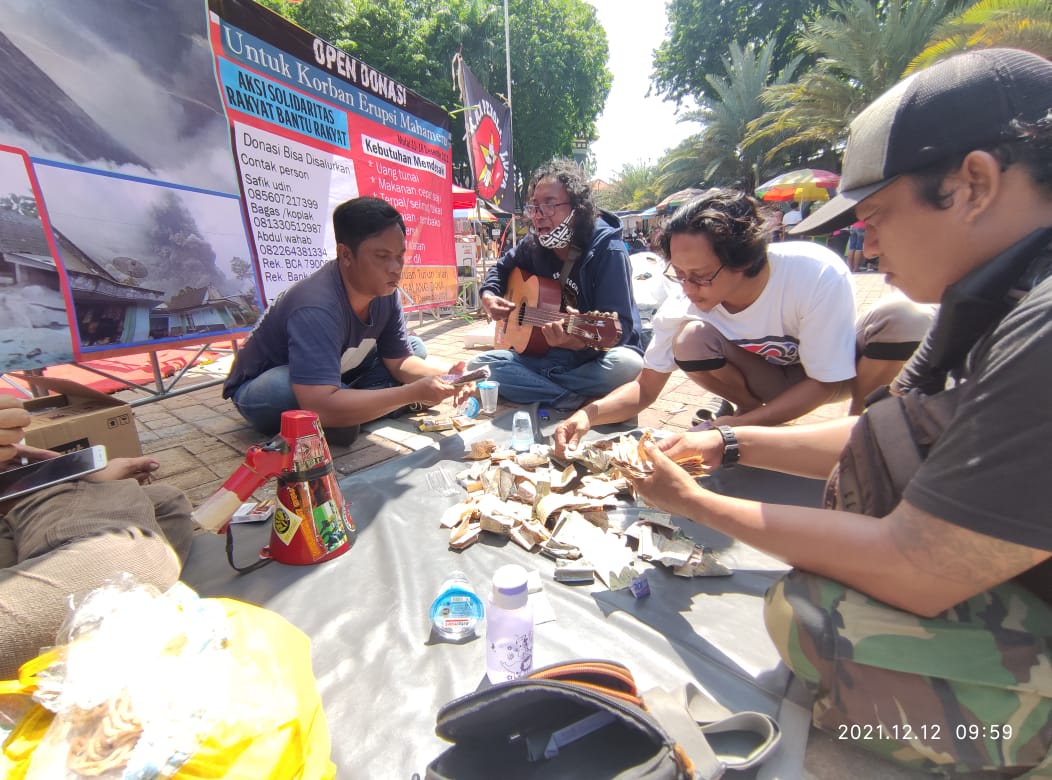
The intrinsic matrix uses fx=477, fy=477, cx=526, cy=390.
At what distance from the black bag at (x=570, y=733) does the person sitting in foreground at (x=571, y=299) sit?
2.46m

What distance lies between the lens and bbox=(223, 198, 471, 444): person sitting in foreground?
2.44 meters

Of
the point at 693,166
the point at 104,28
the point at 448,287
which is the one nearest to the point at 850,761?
the point at 104,28

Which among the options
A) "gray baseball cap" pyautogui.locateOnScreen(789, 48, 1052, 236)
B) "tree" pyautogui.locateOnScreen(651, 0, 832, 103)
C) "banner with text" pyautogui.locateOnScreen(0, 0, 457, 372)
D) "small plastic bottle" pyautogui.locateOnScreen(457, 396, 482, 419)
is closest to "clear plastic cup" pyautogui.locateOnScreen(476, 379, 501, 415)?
"small plastic bottle" pyautogui.locateOnScreen(457, 396, 482, 419)

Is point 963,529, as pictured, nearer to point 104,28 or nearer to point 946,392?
point 946,392

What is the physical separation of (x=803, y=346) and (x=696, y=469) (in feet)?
3.14

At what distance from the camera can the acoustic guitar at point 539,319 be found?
337 centimetres

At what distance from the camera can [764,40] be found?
80.5 feet

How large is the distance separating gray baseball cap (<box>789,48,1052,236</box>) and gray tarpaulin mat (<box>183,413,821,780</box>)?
125 centimetres

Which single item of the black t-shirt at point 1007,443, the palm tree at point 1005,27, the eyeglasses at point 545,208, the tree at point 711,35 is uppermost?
the tree at point 711,35

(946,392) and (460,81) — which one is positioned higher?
(460,81)

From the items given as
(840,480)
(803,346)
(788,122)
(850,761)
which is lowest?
(850,761)

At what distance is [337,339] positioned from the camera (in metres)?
2.53

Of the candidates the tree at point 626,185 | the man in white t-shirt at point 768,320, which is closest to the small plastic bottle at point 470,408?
the man in white t-shirt at point 768,320

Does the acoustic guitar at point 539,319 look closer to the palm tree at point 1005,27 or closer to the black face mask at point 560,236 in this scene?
the black face mask at point 560,236
